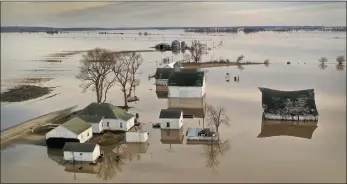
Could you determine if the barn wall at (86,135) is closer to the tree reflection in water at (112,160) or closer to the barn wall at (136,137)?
the tree reflection in water at (112,160)

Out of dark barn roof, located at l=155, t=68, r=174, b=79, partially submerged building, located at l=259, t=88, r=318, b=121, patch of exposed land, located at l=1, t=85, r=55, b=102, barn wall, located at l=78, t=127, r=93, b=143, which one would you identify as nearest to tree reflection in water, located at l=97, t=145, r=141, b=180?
barn wall, located at l=78, t=127, r=93, b=143

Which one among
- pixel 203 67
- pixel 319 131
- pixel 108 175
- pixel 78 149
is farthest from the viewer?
pixel 203 67

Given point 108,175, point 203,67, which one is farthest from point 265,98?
point 203,67

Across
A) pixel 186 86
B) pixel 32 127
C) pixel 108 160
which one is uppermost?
pixel 186 86

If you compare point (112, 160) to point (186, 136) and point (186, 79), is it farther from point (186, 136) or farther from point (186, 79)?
point (186, 79)

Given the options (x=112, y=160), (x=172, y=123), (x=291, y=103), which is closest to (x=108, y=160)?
(x=112, y=160)

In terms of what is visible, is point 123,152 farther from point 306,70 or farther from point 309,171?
point 306,70

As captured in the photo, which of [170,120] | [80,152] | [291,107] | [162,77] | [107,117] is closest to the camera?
[80,152]
